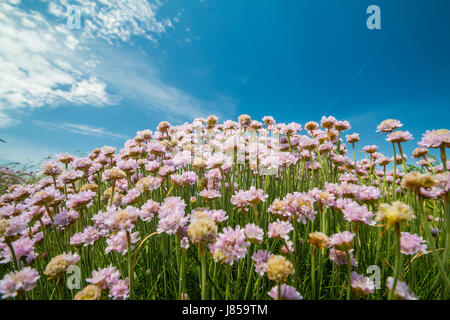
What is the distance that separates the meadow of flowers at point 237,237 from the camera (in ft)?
4.56

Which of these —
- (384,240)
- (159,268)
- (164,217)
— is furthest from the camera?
(384,240)

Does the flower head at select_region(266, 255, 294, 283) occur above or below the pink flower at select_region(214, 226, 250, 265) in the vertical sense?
below

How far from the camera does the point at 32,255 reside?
1.96 m

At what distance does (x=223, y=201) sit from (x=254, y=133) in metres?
1.86

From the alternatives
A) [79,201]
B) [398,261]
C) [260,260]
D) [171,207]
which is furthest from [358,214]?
[79,201]

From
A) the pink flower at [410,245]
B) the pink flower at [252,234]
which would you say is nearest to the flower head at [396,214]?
the pink flower at [410,245]

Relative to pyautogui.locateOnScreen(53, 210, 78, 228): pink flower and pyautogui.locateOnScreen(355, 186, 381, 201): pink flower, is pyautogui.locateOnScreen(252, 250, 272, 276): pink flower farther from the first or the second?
pyautogui.locateOnScreen(53, 210, 78, 228): pink flower

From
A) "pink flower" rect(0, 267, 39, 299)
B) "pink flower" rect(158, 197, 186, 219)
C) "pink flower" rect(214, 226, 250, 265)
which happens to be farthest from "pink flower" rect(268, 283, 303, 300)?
"pink flower" rect(0, 267, 39, 299)

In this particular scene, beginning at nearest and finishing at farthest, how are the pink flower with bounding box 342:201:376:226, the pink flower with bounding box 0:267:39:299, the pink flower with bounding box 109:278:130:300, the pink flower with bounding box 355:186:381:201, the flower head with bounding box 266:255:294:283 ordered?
the flower head with bounding box 266:255:294:283 → the pink flower with bounding box 0:267:39:299 → the pink flower with bounding box 109:278:130:300 → the pink flower with bounding box 342:201:376:226 → the pink flower with bounding box 355:186:381:201

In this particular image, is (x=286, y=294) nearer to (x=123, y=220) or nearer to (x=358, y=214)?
(x=358, y=214)

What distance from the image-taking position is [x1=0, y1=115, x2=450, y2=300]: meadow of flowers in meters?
1.39

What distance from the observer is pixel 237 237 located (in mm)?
1371
